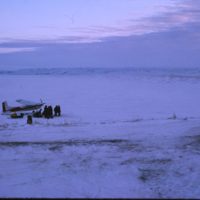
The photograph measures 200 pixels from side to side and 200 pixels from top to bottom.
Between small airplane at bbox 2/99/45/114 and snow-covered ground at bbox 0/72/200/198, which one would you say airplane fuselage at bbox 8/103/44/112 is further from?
snow-covered ground at bbox 0/72/200/198

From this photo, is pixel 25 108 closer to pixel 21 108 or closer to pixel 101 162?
pixel 21 108

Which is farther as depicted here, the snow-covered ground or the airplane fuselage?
the airplane fuselage

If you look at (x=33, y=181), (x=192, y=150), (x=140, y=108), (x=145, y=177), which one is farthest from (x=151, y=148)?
(x=140, y=108)

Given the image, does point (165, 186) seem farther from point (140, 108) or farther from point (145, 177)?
point (140, 108)


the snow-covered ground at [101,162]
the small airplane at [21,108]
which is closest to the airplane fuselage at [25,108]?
the small airplane at [21,108]

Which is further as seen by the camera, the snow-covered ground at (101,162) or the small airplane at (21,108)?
the small airplane at (21,108)

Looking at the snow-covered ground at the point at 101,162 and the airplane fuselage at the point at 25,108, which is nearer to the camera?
the snow-covered ground at the point at 101,162

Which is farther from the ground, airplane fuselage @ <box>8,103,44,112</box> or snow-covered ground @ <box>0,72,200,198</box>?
snow-covered ground @ <box>0,72,200,198</box>

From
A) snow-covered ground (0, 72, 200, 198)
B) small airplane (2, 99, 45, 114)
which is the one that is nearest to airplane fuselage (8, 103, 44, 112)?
small airplane (2, 99, 45, 114)

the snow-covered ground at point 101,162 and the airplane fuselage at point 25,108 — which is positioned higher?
the snow-covered ground at point 101,162

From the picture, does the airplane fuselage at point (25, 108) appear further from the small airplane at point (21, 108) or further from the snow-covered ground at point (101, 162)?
the snow-covered ground at point (101, 162)

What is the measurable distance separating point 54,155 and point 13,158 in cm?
108

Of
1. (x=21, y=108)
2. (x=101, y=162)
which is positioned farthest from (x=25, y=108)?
(x=101, y=162)

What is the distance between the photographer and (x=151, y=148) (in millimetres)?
10133
